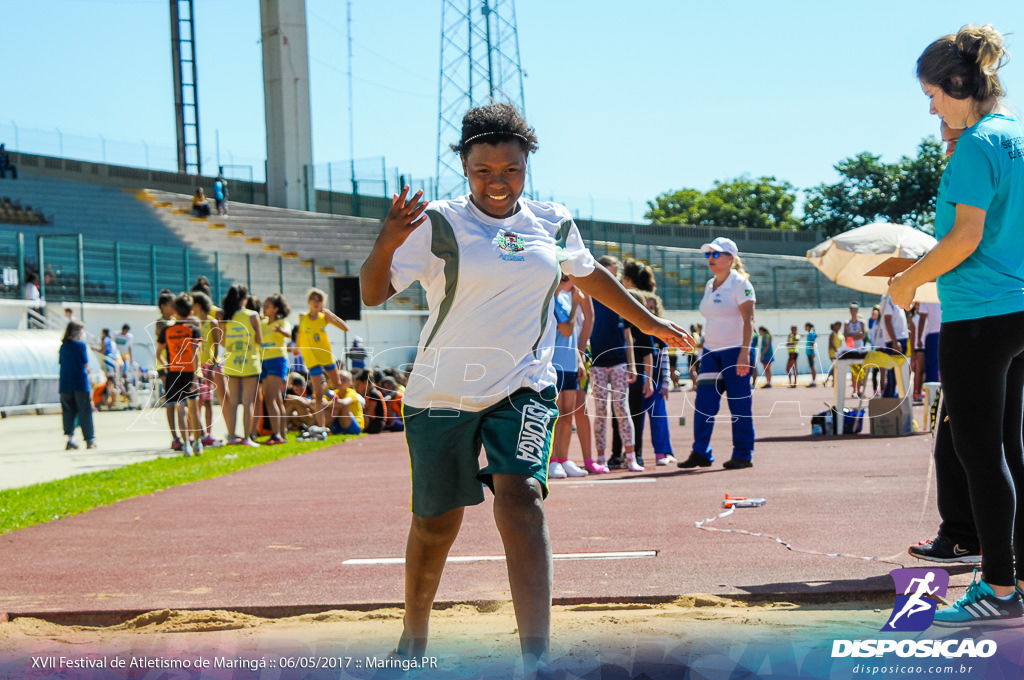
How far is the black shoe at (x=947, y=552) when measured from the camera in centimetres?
504

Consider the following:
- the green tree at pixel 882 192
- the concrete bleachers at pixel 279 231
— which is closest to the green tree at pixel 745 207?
the green tree at pixel 882 192

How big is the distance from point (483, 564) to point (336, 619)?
1350 millimetres

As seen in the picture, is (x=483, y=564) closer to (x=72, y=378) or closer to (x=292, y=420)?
(x=72, y=378)

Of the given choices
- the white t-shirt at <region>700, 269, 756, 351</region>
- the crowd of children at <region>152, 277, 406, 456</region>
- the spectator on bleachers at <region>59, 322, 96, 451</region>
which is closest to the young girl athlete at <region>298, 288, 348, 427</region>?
the crowd of children at <region>152, 277, 406, 456</region>

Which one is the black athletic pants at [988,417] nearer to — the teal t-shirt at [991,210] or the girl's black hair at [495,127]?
the teal t-shirt at [991,210]

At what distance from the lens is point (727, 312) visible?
10.1 meters

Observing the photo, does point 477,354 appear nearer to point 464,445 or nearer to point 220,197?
point 464,445

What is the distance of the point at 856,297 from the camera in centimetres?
5434

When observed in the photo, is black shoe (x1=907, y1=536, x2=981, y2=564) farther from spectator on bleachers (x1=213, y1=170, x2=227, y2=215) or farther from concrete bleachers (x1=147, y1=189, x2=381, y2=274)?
spectator on bleachers (x1=213, y1=170, x2=227, y2=215)

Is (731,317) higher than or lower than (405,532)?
higher

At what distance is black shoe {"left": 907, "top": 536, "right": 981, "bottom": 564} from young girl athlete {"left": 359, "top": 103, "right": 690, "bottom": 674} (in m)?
2.34

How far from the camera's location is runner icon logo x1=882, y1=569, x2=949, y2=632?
13.1ft

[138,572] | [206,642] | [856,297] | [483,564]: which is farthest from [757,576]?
[856,297]

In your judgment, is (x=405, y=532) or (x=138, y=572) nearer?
(x=138, y=572)
